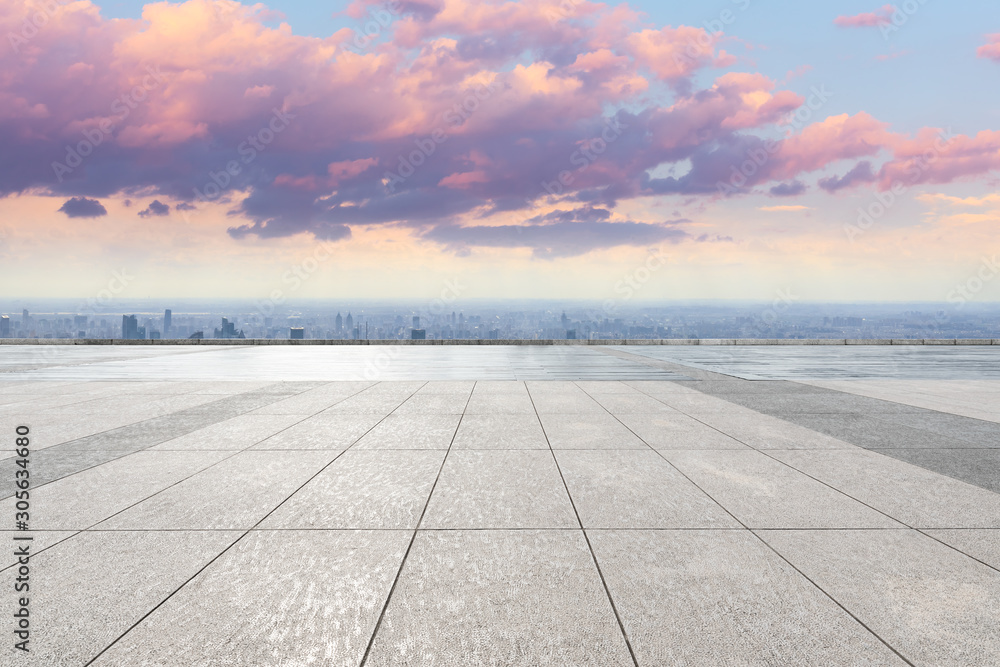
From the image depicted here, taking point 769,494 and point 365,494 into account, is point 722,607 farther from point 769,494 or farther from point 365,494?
point 365,494

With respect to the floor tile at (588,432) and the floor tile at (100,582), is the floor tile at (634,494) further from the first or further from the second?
the floor tile at (100,582)

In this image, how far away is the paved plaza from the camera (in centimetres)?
311

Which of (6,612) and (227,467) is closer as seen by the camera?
(6,612)

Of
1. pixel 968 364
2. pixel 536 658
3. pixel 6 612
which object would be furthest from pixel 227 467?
pixel 968 364

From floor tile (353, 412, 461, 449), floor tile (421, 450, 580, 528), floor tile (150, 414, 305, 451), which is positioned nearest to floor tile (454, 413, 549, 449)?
floor tile (353, 412, 461, 449)

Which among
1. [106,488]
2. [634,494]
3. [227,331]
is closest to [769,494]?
[634,494]

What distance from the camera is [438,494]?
5.51m

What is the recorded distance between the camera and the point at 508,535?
4492mm

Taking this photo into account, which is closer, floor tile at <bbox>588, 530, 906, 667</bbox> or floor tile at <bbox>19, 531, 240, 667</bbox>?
floor tile at <bbox>588, 530, 906, 667</bbox>

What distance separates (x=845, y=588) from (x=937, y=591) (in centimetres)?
61

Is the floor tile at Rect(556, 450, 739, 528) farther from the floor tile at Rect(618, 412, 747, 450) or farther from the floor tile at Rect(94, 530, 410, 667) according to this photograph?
the floor tile at Rect(94, 530, 410, 667)

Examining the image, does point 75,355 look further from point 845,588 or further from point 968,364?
point 968,364

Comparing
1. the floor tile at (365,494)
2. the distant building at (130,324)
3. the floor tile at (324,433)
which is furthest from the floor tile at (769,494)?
the distant building at (130,324)

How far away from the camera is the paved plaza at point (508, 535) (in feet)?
10.2
